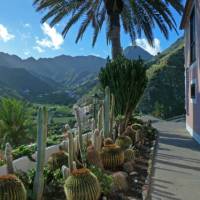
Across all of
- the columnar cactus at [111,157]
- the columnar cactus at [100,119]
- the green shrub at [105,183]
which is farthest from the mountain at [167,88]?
the green shrub at [105,183]

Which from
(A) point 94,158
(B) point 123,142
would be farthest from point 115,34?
(A) point 94,158

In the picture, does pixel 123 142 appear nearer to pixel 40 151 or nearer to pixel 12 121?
pixel 12 121

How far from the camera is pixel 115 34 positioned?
635 inches

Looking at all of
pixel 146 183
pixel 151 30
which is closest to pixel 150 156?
pixel 146 183

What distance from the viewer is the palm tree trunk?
52.7 ft

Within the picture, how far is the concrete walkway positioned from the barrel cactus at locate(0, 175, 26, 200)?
2308mm

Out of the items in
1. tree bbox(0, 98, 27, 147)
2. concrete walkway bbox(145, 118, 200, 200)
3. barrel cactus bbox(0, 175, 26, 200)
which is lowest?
concrete walkway bbox(145, 118, 200, 200)

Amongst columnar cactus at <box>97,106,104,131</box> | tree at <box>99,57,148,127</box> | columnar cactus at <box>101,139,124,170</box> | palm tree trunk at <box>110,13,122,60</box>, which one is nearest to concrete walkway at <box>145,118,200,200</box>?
columnar cactus at <box>101,139,124,170</box>

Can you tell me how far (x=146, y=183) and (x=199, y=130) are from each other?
6.99 metres

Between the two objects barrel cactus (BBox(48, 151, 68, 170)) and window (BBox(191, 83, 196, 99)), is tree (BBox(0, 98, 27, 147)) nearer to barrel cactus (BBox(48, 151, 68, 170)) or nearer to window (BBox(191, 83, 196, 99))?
barrel cactus (BBox(48, 151, 68, 170))

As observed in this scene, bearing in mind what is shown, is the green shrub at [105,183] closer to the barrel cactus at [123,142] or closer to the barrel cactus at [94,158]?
the barrel cactus at [94,158]

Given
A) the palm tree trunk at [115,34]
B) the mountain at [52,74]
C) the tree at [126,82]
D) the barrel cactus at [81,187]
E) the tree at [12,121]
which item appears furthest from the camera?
the mountain at [52,74]

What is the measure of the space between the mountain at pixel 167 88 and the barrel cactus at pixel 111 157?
34.8 m

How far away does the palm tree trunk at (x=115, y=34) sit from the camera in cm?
1608
